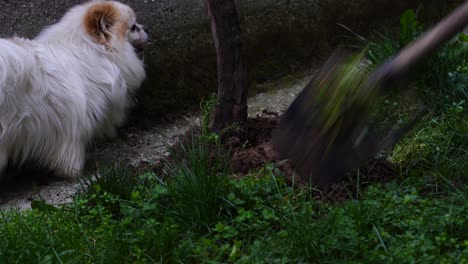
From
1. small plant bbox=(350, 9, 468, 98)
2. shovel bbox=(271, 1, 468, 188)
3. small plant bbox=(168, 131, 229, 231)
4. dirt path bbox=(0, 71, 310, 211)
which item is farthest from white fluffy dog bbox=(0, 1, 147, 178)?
small plant bbox=(350, 9, 468, 98)

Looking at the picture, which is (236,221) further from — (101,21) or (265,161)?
(101,21)

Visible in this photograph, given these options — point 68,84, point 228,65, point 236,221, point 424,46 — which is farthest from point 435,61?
point 68,84

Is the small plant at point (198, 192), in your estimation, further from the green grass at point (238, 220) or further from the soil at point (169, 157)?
the soil at point (169, 157)

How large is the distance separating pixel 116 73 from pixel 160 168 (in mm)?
834

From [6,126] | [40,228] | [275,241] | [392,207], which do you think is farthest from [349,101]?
[6,126]

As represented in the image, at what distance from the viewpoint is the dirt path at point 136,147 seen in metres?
4.75

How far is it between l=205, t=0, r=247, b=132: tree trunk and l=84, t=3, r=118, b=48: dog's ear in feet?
2.79

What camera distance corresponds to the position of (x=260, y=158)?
4480 mm

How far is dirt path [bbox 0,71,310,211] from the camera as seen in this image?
475cm

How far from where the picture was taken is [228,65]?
15.4 feet

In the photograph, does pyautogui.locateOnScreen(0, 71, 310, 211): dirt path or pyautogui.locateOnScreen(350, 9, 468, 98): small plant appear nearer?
pyautogui.locateOnScreen(0, 71, 310, 211): dirt path

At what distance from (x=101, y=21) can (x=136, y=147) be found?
0.97 meters

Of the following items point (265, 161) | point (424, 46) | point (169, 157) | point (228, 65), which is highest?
point (424, 46)

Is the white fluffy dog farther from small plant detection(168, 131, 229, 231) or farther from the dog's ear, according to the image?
small plant detection(168, 131, 229, 231)
